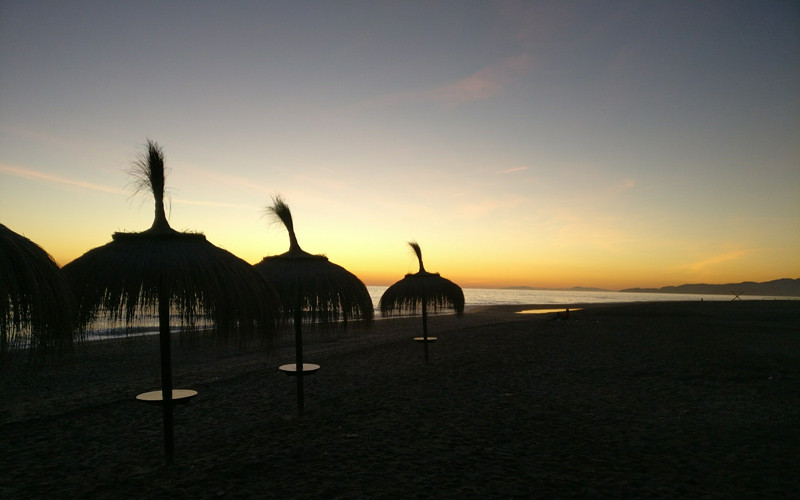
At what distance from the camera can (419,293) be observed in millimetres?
14188

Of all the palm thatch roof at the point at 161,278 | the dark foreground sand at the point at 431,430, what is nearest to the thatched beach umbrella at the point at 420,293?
the dark foreground sand at the point at 431,430

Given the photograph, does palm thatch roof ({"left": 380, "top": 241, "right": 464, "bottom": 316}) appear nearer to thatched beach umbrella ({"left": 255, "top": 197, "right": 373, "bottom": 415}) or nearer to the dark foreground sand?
the dark foreground sand

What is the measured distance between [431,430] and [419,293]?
707 centimetres

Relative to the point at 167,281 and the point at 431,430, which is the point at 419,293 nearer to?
the point at 431,430

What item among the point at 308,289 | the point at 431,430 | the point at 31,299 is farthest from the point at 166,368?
the point at 431,430

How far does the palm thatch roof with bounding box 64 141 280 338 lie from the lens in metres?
5.34

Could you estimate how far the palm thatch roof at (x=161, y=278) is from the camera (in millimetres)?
5336

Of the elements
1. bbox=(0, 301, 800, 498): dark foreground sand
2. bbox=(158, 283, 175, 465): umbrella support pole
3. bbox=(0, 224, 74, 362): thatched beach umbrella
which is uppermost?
bbox=(0, 224, 74, 362): thatched beach umbrella

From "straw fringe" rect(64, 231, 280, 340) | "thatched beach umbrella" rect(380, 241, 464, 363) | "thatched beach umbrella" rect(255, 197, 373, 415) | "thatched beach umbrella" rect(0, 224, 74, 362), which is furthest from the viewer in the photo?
"thatched beach umbrella" rect(380, 241, 464, 363)

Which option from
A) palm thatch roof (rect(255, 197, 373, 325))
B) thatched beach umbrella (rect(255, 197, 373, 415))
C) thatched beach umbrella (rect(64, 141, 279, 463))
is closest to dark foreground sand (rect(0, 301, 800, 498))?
thatched beach umbrella (rect(64, 141, 279, 463))

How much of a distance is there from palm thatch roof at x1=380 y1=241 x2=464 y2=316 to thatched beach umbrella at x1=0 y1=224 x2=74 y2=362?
1022 cm

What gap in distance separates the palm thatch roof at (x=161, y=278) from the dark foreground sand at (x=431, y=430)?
1112 mm

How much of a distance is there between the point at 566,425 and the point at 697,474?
7.17 ft

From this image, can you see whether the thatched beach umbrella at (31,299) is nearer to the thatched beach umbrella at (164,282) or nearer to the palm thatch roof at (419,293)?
the thatched beach umbrella at (164,282)
